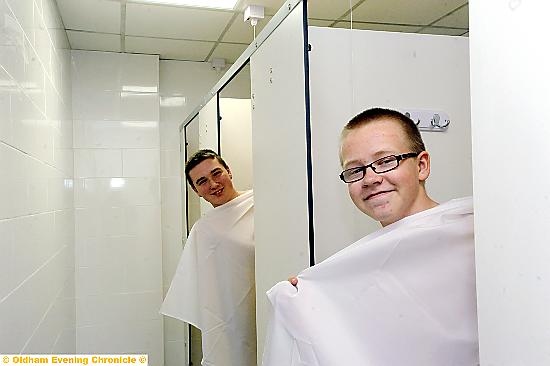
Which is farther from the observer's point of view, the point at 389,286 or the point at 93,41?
the point at 93,41

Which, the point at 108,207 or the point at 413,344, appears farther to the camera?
the point at 108,207

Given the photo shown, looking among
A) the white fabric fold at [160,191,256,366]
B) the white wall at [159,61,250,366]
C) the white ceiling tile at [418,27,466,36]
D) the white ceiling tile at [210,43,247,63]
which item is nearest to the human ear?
the white fabric fold at [160,191,256,366]

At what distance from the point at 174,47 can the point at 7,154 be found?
6.75 feet

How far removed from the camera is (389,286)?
38.7 inches

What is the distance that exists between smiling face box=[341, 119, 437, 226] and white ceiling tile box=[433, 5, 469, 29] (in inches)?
71.6

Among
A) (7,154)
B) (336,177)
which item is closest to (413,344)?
(336,177)

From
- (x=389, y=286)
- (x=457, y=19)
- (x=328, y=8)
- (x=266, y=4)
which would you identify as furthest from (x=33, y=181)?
(x=457, y=19)

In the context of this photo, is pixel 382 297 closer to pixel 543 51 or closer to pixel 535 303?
pixel 535 303

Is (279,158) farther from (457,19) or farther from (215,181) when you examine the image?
(457,19)

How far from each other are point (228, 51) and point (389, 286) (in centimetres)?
263

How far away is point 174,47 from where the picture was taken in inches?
126

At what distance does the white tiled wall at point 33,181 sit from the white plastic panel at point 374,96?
33.7 inches

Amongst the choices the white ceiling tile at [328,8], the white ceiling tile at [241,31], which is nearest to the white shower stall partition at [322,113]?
the white ceiling tile at [328,8]

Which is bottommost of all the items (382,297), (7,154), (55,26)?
(382,297)
